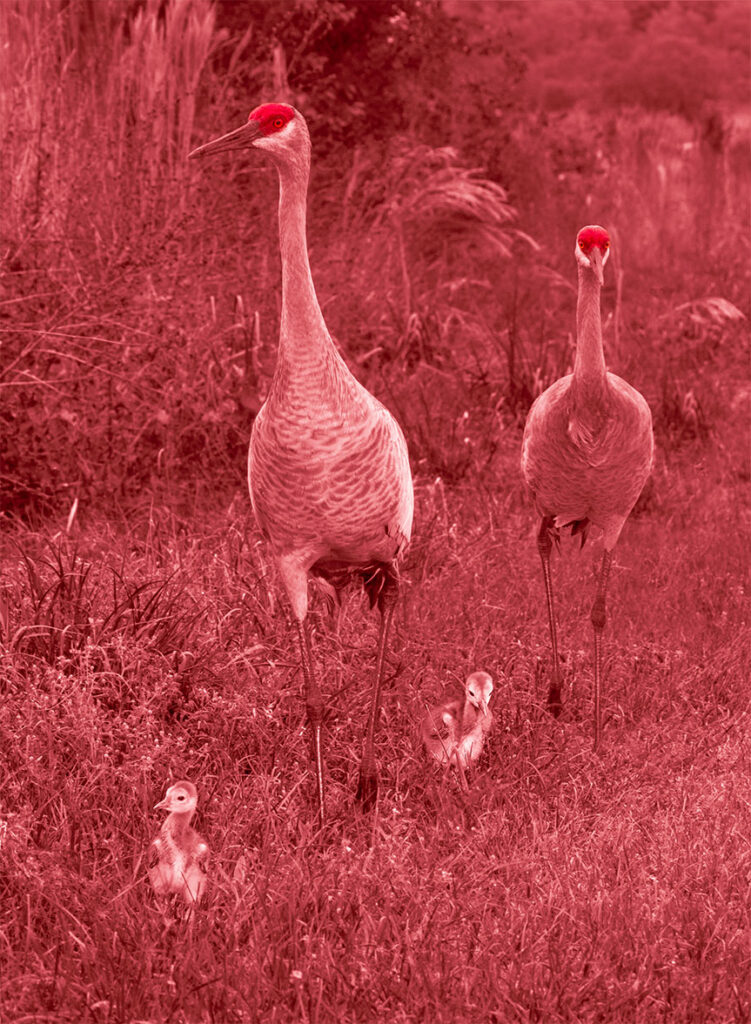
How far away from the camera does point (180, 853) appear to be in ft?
12.3

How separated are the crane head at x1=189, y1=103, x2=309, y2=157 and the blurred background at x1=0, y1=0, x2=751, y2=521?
172 centimetres

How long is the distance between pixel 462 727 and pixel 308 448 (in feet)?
3.34

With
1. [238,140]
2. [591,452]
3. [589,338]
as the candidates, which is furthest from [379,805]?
[238,140]

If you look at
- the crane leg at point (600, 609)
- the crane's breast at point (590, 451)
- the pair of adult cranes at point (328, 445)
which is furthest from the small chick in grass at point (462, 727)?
the crane's breast at point (590, 451)

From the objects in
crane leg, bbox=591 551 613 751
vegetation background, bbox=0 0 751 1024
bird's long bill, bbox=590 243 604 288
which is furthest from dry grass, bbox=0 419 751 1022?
bird's long bill, bbox=590 243 604 288

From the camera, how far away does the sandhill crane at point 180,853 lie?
12.1ft

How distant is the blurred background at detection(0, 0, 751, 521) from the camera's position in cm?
668

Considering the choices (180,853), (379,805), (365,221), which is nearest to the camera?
(180,853)

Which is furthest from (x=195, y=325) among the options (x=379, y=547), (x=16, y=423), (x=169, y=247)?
(x=379, y=547)

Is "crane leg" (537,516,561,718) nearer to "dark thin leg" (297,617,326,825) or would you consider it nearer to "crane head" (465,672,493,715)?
"crane head" (465,672,493,715)

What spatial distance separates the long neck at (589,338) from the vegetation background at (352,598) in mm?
1035

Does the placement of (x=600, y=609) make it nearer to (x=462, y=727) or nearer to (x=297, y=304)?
(x=462, y=727)

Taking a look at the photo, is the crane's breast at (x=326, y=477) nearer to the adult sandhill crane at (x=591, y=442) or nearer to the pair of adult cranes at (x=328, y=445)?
the pair of adult cranes at (x=328, y=445)

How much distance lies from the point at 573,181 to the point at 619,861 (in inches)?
373
